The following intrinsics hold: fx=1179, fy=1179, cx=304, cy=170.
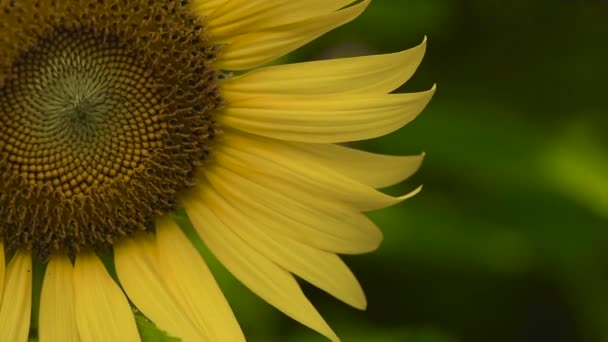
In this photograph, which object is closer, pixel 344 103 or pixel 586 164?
pixel 344 103

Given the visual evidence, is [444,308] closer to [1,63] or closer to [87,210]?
[87,210]

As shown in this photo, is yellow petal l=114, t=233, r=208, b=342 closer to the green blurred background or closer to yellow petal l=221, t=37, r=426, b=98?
yellow petal l=221, t=37, r=426, b=98

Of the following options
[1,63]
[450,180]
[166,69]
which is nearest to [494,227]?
[450,180]

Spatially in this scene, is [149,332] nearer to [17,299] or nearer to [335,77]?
[17,299]

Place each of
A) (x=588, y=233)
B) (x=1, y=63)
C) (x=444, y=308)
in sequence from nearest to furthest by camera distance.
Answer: (x=1, y=63), (x=588, y=233), (x=444, y=308)

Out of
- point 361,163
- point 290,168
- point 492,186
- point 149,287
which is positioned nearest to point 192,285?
point 149,287

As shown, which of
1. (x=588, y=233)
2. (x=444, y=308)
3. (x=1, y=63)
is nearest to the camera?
(x=1, y=63)

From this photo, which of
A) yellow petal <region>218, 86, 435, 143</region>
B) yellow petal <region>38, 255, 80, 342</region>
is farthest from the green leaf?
yellow petal <region>218, 86, 435, 143</region>
